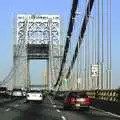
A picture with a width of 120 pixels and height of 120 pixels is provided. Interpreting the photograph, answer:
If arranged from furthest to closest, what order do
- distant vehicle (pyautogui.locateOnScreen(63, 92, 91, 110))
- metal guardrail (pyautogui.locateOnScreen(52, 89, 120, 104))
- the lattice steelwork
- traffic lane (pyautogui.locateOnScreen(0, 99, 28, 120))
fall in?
the lattice steelwork → distant vehicle (pyautogui.locateOnScreen(63, 92, 91, 110)) → metal guardrail (pyautogui.locateOnScreen(52, 89, 120, 104)) → traffic lane (pyautogui.locateOnScreen(0, 99, 28, 120))

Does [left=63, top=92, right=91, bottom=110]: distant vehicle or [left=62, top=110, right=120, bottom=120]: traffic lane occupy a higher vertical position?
[left=63, top=92, right=91, bottom=110]: distant vehicle

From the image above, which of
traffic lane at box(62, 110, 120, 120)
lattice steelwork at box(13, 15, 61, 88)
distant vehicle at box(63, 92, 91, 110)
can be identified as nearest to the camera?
traffic lane at box(62, 110, 120, 120)

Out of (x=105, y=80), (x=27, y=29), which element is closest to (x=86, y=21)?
(x=105, y=80)

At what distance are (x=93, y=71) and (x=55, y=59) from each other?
89350 mm

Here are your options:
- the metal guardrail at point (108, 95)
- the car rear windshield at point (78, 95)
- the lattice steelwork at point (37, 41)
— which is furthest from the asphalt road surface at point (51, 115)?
the lattice steelwork at point (37, 41)

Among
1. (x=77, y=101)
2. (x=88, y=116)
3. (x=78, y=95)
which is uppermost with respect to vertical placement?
(x=78, y=95)

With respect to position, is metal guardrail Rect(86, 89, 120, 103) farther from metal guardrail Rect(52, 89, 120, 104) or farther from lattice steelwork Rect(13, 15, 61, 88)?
lattice steelwork Rect(13, 15, 61, 88)

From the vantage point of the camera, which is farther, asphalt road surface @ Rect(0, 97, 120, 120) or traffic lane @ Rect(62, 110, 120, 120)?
traffic lane @ Rect(62, 110, 120, 120)

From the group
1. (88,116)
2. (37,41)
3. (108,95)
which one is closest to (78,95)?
(108,95)

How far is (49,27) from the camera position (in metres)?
145

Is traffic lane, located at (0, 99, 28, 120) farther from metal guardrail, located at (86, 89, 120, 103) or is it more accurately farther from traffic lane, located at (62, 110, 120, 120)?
metal guardrail, located at (86, 89, 120, 103)

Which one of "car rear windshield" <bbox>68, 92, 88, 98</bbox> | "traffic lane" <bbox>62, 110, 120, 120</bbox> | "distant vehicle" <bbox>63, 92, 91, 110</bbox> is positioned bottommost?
"traffic lane" <bbox>62, 110, 120, 120</bbox>

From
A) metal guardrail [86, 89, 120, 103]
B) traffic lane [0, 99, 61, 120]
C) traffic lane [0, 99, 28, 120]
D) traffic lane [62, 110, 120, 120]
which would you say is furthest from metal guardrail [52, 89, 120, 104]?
traffic lane [0, 99, 28, 120]

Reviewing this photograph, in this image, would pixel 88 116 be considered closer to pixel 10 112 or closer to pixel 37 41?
pixel 10 112
